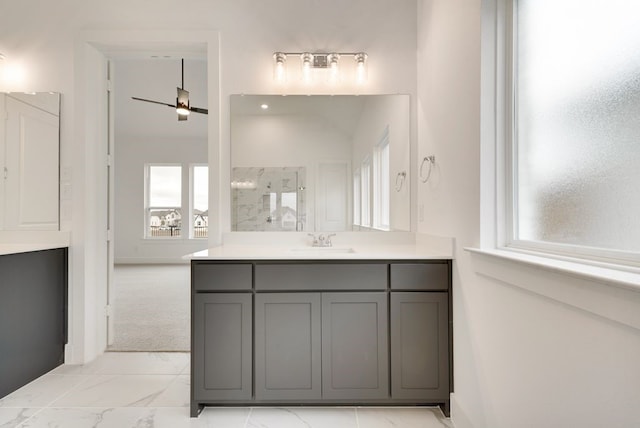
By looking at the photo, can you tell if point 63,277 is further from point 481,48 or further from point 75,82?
point 481,48

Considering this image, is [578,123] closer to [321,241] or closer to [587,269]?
[587,269]

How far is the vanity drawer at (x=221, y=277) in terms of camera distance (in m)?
2.04

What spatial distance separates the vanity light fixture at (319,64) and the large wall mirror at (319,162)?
0.15m

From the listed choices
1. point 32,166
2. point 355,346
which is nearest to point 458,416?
point 355,346

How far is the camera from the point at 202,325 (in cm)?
203

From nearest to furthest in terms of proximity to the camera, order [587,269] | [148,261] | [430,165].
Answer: [587,269] → [430,165] → [148,261]

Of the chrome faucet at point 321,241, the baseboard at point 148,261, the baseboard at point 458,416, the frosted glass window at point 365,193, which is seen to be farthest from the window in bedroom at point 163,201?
the baseboard at point 458,416

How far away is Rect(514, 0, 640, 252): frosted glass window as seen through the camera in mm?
996

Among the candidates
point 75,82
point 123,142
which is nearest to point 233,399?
point 75,82

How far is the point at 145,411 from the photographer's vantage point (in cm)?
209

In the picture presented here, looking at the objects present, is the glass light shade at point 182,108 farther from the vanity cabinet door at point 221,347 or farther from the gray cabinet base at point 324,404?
the gray cabinet base at point 324,404

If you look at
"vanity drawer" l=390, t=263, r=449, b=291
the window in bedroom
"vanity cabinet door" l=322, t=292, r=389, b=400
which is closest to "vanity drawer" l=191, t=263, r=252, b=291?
"vanity cabinet door" l=322, t=292, r=389, b=400

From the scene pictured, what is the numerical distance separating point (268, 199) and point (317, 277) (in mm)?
886

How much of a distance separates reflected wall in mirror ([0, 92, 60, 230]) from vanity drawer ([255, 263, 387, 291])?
6.01 feet
